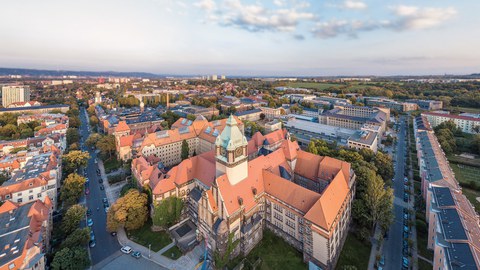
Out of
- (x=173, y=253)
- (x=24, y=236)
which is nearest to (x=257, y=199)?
(x=173, y=253)

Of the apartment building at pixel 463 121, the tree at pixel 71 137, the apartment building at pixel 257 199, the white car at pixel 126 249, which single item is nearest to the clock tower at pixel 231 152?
the apartment building at pixel 257 199

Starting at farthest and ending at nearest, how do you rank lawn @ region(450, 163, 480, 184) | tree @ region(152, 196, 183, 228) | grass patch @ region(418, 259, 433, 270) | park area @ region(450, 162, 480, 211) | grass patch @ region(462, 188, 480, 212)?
1. lawn @ region(450, 163, 480, 184)
2. park area @ region(450, 162, 480, 211)
3. grass patch @ region(462, 188, 480, 212)
4. tree @ region(152, 196, 183, 228)
5. grass patch @ region(418, 259, 433, 270)

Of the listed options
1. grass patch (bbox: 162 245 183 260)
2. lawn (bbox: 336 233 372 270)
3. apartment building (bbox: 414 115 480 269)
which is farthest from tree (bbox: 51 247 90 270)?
apartment building (bbox: 414 115 480 269)

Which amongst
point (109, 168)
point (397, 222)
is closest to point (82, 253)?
point (109, 168)

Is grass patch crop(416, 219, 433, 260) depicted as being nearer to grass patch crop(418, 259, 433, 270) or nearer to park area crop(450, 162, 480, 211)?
grass patch crop(418, 259, 433, 270)

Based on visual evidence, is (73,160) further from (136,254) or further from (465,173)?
(465,173)

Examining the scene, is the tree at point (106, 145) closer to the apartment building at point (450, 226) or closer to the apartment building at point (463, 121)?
the apartment building at point (450, 226)

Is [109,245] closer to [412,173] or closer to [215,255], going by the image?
[215,255]
